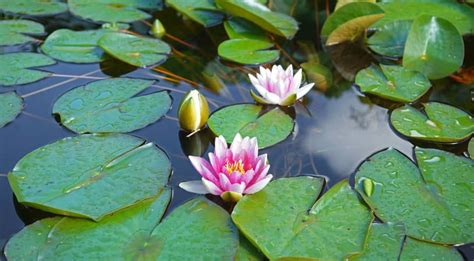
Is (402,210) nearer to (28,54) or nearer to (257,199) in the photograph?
(257,199)

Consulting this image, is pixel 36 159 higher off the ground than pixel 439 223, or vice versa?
pixel 36 159

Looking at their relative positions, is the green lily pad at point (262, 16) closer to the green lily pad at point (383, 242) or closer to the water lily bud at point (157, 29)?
the water lily bud at point (157, 29)

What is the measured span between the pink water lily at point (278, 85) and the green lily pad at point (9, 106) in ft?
3.68

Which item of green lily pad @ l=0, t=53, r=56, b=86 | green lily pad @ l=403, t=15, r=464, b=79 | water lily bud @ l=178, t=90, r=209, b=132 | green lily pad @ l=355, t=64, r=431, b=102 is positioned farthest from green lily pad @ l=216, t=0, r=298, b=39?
green lily pad @ l=0, t=53, r=56, b=86

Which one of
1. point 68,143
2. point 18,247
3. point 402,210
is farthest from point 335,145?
point 18,247

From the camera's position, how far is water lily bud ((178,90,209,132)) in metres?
2.13

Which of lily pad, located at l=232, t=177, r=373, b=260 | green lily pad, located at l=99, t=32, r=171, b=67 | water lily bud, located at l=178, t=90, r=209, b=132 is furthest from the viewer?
green lily pad, located at l=99, t=32, r=171, b=67

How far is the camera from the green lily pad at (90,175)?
5.71 ft

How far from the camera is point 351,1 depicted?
318 cm

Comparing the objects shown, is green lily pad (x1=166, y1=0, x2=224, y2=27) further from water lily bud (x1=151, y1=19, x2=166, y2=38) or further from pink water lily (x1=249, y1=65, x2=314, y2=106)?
pink water lily (x1=249, y1=65, x2=314, y2=106)

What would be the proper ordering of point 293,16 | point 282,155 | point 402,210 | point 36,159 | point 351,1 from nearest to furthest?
point 402,210
point 36,159
point 282,155
point 351,1
point 293,16

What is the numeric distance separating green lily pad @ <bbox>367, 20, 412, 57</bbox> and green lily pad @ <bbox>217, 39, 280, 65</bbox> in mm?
635

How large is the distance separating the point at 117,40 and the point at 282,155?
Result: 1365mm

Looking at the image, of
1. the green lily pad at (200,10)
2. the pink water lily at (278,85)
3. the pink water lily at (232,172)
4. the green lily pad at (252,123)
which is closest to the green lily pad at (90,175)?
the pink water lily at (232,172)
